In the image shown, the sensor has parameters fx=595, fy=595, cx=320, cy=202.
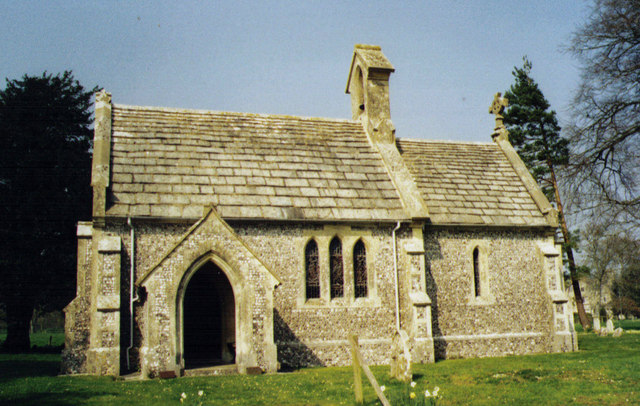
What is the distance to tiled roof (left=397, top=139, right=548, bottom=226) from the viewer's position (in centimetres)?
2098

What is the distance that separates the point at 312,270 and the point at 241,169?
408cm

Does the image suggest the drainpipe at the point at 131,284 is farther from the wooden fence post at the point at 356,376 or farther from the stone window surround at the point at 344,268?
the wooden fence post at the point at 356,376

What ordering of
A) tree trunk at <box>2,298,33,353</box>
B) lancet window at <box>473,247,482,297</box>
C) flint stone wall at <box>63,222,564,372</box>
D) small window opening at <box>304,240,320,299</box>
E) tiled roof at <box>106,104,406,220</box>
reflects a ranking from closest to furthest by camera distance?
flint stone wall at <box>63,222,564,372</box>, tiled roof at <box>106,104,406,220</box>, small window opening at <box>304,240,320,299</box>, lancet window at <box>473,247,482,297</box>, tree trunk at <box>2,298,33,353</box>

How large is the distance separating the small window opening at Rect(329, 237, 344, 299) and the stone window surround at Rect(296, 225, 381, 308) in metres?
0.14

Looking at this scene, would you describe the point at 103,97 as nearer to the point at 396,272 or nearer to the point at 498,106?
the point at 396,272

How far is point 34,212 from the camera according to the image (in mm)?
28172

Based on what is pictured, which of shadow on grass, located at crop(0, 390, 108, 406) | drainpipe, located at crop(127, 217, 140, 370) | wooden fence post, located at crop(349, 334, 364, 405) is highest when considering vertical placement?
drainpipe, located at crop(127, 217, 140, 370)

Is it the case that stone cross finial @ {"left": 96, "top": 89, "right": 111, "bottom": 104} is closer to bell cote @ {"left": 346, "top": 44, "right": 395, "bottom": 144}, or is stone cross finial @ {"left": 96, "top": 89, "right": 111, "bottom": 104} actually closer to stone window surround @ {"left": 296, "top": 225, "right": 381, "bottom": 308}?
stone window surround @ {"left": 296, "top": 225, "right": 381, "bottom": 308}

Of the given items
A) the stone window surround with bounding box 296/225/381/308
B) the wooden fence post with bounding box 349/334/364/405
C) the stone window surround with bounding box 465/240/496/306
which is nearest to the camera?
the wooden fence post with bounding box 349/334/364/405

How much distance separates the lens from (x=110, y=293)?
53.5 feet

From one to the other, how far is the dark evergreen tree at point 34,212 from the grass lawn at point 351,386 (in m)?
11.7

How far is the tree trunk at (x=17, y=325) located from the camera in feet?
91.1

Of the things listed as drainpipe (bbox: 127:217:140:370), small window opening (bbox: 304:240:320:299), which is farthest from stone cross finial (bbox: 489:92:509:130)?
drainpipe (bbox: 127:217:140:370)

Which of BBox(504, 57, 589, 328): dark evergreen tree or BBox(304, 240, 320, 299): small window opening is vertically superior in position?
BBox(504, 57, 589, 328): dark evergreen tree
